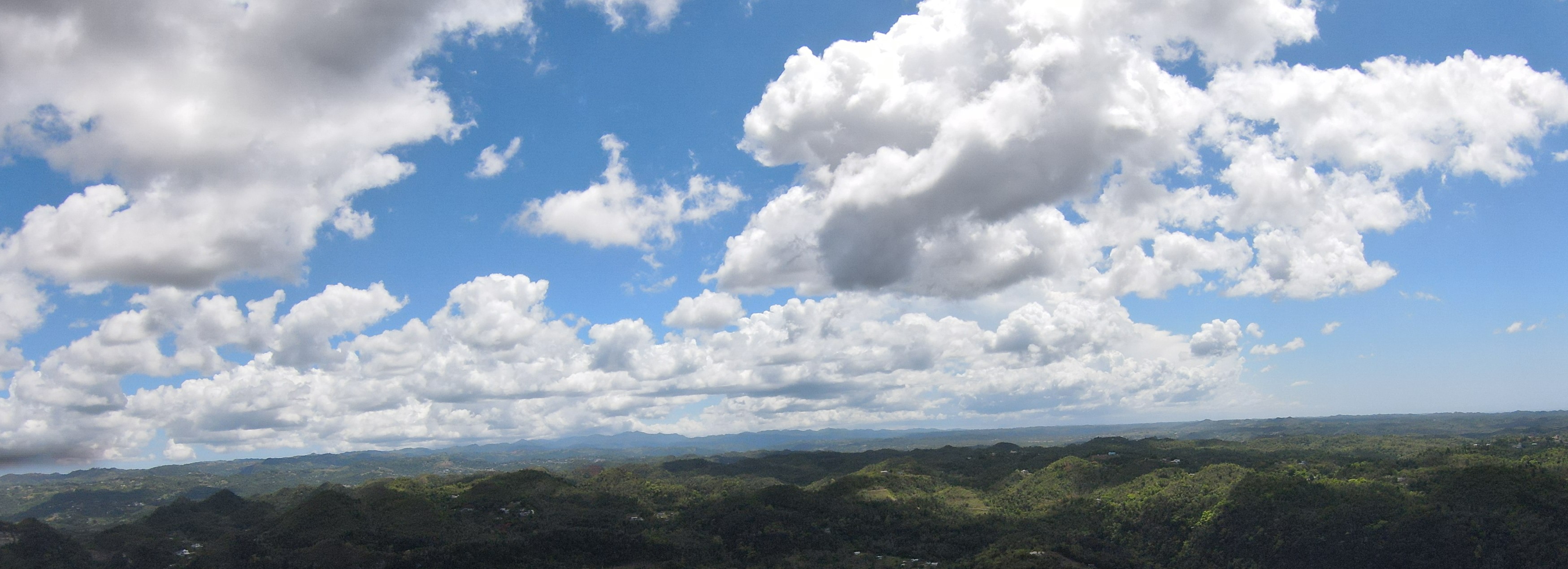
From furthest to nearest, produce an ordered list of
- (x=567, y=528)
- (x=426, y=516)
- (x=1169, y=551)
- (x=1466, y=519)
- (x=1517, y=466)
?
(x=426, y=516), (x=567, y=528), (x=1169, y=551), (x=1517, y=466), (x=1466, y=519)

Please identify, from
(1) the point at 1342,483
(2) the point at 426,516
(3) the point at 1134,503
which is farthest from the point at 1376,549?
(2) the point at 426,516

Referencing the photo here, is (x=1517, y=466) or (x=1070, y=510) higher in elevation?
(x=1517, y=466)

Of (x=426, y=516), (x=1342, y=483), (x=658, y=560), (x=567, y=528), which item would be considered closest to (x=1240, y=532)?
(x=1342, y=483)

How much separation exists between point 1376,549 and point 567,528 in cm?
14492

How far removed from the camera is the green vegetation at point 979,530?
12456cm

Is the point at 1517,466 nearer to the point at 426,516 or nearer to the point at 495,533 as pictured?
the point at 495,533

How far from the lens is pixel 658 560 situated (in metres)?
152

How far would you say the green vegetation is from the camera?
124562mm

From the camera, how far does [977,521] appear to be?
17988cm

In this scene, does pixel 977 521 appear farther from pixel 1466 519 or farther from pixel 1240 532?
pixel 1466 519

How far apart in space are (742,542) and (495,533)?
2068 inches

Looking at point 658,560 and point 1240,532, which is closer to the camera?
point 1240,532

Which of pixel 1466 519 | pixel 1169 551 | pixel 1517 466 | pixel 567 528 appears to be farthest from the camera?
pixel 567 528

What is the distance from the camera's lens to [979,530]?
172625mm
